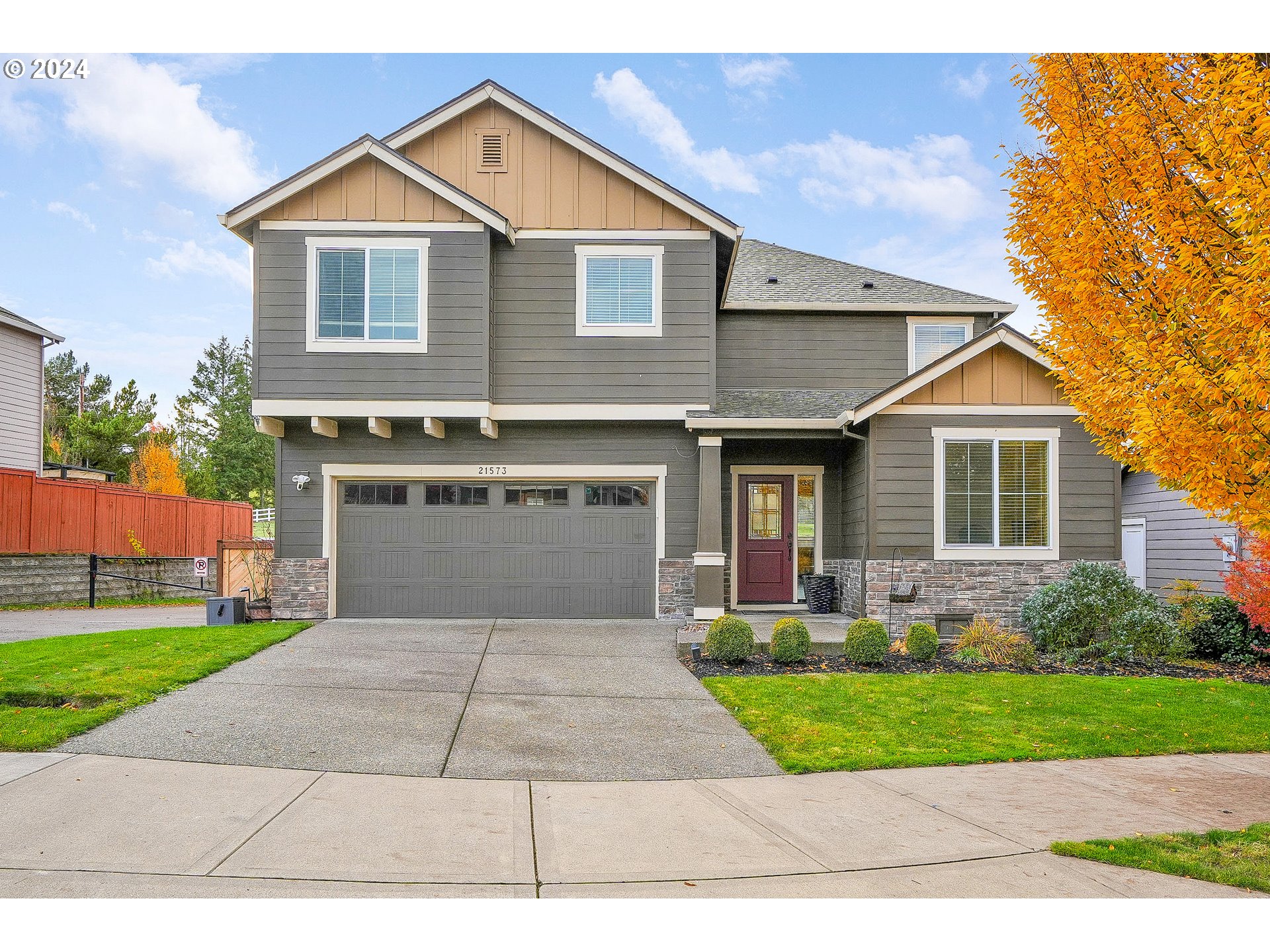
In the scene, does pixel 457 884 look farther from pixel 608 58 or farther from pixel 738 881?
pixel 608 58

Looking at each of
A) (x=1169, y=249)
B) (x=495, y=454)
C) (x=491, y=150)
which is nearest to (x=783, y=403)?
(x=495, y=454)

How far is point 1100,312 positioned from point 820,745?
3859 mm

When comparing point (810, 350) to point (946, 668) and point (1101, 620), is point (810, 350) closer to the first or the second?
point (1101, 620)

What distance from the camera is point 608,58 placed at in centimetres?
636

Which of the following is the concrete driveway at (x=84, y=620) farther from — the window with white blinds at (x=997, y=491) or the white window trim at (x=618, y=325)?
the window with white blinds at (x=997, y=491)

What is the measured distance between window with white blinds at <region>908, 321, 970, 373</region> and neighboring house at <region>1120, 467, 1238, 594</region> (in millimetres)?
3461

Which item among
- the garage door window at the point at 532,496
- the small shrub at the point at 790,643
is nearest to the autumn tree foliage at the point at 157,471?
the garage door window at the point at 532,496

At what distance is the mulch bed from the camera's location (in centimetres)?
955

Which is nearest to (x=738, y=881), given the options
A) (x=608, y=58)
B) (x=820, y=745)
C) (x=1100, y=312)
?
(x=820, y=745)

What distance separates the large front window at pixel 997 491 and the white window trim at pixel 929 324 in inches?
116

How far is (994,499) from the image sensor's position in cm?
1198

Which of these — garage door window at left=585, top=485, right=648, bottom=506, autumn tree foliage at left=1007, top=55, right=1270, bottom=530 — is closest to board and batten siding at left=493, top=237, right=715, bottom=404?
garage door window at left=585, top=485, right=648, bottom=506

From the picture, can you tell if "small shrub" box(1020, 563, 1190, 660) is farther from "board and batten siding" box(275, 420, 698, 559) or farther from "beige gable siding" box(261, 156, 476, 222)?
"beige gable siding" box(261, 156, 476, 222)

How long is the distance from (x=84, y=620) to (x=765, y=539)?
11.2 m
